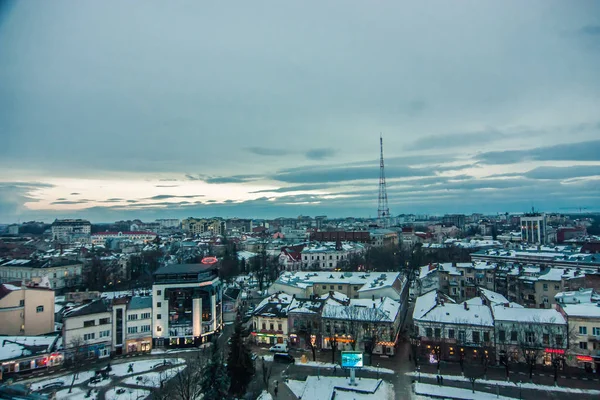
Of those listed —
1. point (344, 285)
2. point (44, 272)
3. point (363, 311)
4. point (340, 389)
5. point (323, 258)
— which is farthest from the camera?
point (323, 258)

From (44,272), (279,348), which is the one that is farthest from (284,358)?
(44,272)

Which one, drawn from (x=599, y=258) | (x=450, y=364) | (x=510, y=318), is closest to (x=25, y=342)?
(x=450, y=364)

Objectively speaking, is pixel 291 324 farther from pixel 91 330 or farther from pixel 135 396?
pixel 91 330

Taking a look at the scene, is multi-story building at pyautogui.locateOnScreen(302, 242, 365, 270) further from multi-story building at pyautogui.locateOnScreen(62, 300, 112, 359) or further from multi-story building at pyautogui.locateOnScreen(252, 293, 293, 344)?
multi-story building at pyautogui.locateOnScreen(62, 300, 112, 359)

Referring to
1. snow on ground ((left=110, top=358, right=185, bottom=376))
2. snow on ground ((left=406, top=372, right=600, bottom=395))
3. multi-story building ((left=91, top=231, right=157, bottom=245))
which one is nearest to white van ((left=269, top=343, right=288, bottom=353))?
snow on ground ((left=110, top=358, right=185, bottom=376))

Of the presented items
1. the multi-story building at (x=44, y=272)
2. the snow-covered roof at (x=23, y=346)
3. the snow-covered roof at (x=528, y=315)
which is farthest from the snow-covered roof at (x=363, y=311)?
the multi-story building at (x=44, y=272)

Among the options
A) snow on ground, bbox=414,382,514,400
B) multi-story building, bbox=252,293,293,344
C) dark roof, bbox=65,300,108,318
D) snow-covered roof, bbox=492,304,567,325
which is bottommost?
snow on ground, bbox=414,382,514,400

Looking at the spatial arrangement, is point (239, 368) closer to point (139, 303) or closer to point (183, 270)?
point (183, 270)
